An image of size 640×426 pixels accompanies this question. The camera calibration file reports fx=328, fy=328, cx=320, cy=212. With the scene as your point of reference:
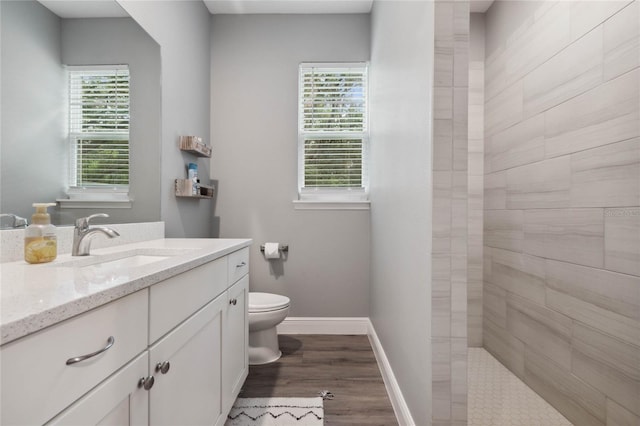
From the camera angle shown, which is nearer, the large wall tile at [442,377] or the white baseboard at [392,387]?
the large wall tile at [442,377]

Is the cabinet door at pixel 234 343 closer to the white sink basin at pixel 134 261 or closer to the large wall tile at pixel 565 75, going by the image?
→ the white sink basin at pixel 134 261

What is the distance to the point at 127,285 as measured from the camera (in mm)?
743

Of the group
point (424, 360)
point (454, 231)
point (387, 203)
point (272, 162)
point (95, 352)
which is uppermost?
point (272, 162)

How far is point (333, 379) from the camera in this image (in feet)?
6.64

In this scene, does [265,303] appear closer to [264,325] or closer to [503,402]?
[264,325]

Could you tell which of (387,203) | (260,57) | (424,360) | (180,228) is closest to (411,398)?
(424,360)

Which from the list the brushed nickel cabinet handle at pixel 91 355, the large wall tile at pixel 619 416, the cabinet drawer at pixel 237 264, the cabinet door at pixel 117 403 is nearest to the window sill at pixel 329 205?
the cabinet drawer at pixel 237 264

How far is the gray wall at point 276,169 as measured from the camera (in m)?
2.77

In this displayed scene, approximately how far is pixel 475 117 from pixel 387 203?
1125 mm

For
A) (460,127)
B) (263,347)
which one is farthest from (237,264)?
(460,127)

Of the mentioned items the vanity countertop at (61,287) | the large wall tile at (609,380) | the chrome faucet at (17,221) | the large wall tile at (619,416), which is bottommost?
the large wall tile at (619,416)

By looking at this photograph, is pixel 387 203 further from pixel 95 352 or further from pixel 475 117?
pixel 95 352

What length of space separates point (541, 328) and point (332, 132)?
6.59 ft

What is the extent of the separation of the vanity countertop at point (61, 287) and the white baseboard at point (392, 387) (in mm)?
1128
